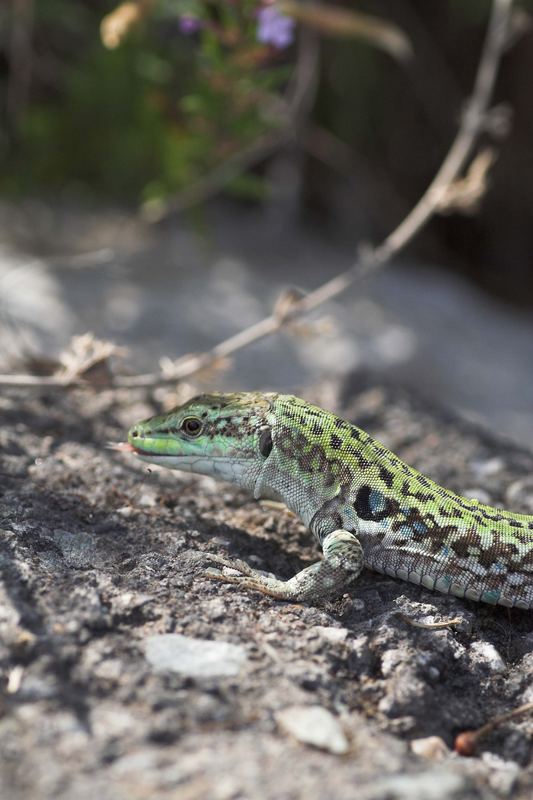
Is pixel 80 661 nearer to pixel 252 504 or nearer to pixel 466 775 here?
pixel 466 775

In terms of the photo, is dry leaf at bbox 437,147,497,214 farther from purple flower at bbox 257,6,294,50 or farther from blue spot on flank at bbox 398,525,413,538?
blue spot on flank at bbox 398,525,413,538

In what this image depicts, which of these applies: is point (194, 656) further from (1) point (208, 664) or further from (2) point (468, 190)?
(2) point (468, 190)

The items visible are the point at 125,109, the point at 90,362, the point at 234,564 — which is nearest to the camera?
the point at 234,564

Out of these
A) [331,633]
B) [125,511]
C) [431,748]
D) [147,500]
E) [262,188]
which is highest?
[262,188]

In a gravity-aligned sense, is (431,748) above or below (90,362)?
below

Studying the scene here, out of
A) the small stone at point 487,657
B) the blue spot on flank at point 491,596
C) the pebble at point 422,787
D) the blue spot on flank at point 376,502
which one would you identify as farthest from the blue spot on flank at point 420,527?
the pebble at point 422,787

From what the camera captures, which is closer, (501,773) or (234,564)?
(501,773)

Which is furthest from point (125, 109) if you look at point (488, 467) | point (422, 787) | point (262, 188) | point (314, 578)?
point (422, 787)

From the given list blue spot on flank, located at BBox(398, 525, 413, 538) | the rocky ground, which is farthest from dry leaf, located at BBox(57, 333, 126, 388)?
blue spot on flank, located at BBox(398, 525, 413, 538)
